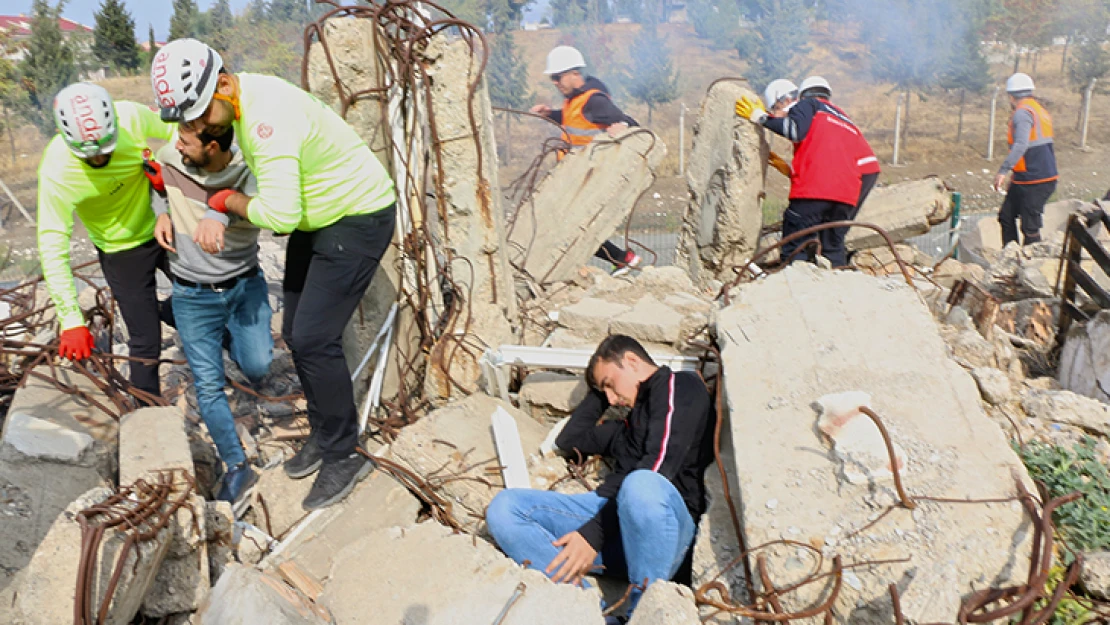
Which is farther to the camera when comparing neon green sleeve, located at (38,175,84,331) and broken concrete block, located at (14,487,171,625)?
neon green sleeve, located at (38,175,84,331)

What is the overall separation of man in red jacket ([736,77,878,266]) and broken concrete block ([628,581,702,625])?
3481mm

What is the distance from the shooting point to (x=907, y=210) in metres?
6.74

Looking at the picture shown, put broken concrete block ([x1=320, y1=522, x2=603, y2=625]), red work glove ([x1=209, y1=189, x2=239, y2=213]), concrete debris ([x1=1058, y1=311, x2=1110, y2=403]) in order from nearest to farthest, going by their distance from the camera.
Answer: broken concrete block ([x1=320, y1=522, x2=603, y2=625]), red work glove ([x1=209, y1=189, x2=239, y2=213]), concrete debris ([x1=1058, y1=311, x2=1110, y2=403])

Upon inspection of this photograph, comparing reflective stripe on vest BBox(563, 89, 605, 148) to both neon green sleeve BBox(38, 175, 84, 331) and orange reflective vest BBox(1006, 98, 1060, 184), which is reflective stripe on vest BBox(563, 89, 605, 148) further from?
orange reflective vest BBox(1006, 98, 1060, 184)

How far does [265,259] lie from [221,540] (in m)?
5.46

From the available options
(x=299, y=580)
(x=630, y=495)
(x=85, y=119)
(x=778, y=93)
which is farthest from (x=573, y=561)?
(x=778, y=93)

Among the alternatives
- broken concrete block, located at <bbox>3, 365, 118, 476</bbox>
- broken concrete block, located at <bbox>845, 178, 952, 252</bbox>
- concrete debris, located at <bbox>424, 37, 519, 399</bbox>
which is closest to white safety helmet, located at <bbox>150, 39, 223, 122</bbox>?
concrete debris, located at <bbox>424, 37, 519, 399</bbox>

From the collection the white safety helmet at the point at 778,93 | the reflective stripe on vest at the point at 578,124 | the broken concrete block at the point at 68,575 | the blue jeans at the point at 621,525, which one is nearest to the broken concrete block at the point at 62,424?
the broken concrete block at the point at 68,575

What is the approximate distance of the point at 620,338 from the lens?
3672mm

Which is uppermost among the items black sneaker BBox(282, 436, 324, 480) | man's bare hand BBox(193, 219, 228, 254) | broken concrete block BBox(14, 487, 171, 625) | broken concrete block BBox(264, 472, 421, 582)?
man's bare hand BBox(193, 219, 228, 254)

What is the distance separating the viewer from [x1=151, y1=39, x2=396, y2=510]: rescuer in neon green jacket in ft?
10.1

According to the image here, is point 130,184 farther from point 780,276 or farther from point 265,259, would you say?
point 265,259

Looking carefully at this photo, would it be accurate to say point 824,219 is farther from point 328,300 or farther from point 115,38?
point 115,38

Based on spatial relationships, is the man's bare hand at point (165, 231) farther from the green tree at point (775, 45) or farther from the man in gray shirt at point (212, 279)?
the green tree at point (775, 45)
